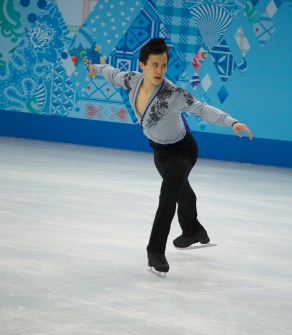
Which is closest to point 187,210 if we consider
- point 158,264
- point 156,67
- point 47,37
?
point 158,264

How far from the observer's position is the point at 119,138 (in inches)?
515

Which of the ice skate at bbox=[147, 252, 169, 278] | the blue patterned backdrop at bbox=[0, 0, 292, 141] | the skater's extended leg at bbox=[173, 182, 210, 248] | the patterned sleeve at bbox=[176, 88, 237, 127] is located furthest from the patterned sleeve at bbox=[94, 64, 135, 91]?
the blue patterned backdrop at bbox=[0, 0, 292, 141]

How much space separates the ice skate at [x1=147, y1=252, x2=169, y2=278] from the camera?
172 inches

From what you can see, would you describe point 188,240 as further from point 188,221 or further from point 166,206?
point 166,206

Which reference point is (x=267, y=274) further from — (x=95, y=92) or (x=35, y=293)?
(x=95, y=92)

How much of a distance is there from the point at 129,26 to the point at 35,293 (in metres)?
9.51

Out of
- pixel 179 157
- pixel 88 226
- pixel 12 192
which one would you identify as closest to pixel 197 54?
A: pixel 12 192

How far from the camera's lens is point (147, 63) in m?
4.50

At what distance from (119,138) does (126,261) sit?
843 centimetres

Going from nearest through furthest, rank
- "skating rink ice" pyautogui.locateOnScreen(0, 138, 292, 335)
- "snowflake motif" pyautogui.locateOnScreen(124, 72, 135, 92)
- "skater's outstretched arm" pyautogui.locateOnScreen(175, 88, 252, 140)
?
"skating rink ice" pyautogui.locateOnScreen(0, 138, 292, 335)
"skater's outstretched arm" pyautogui.locateOnScreen(175, 88, 252, 140)
"snowflake motif" pyautogui.locateOnScreen(124, 72, 135, 92)

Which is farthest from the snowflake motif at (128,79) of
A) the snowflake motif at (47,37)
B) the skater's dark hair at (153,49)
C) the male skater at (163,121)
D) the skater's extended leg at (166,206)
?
the snowflake motif at (47,37)

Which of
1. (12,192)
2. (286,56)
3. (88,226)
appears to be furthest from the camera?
(286,56)

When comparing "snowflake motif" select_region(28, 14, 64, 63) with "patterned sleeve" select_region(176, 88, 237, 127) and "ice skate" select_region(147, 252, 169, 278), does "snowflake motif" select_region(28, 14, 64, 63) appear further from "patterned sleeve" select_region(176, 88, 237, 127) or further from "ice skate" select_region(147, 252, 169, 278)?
"ice skate" select_region(147, 252, 169, 278)

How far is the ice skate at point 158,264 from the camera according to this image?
4.36 metres
